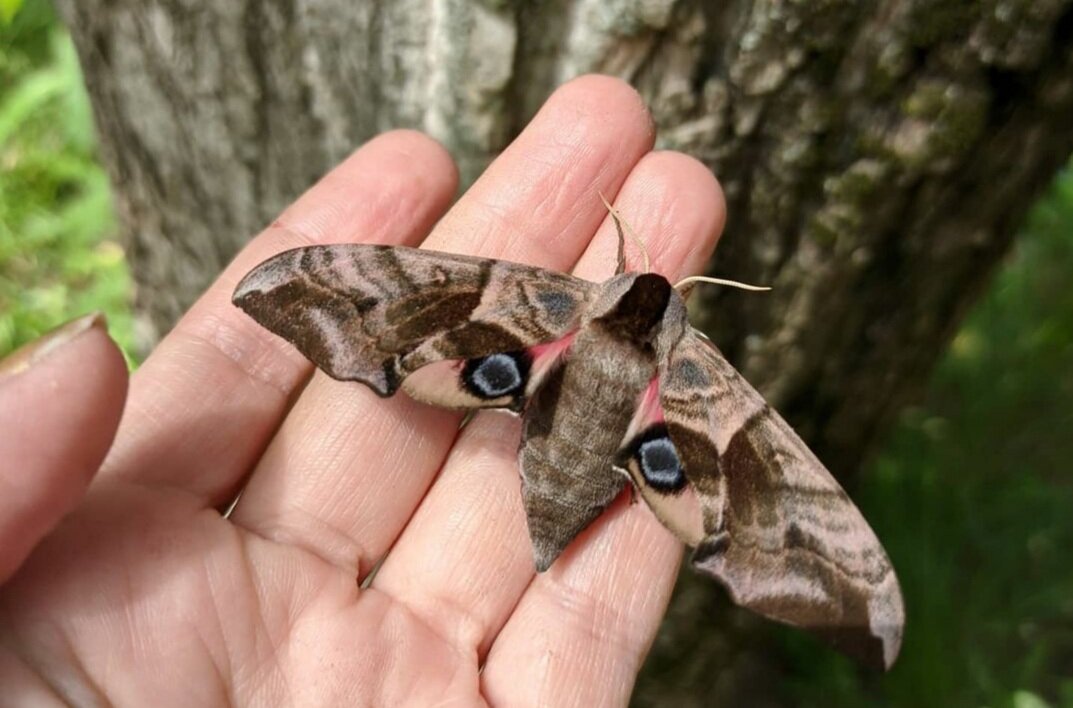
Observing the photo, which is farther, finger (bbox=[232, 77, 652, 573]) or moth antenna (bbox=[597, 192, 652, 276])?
moth antenna (bbox=[597, 192, 652, 276])

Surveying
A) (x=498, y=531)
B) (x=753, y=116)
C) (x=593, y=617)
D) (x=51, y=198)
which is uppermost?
(x=753, y=116)

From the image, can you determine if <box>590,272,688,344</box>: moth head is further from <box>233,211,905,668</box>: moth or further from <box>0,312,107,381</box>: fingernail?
<box>0,312,107,381</box>: fingernail

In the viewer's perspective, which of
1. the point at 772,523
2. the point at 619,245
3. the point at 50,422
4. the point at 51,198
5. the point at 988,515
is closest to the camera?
the point at 50,422

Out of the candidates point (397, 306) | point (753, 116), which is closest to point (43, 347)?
point (397, 306)

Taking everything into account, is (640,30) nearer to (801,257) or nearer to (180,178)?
(801,257)

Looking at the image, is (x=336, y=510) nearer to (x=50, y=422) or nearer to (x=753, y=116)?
(x=50, y=422)

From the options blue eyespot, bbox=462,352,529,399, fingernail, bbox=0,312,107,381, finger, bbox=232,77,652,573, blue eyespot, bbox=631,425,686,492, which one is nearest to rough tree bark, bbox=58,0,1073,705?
finger, bbox=232,77,652,573

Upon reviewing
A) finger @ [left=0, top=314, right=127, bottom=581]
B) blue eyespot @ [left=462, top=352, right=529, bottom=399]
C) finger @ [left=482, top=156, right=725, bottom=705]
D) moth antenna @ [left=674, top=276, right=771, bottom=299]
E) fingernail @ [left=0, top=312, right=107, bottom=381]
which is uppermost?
fingernail @ [left=0, top=312, right=107, bottom=381]
